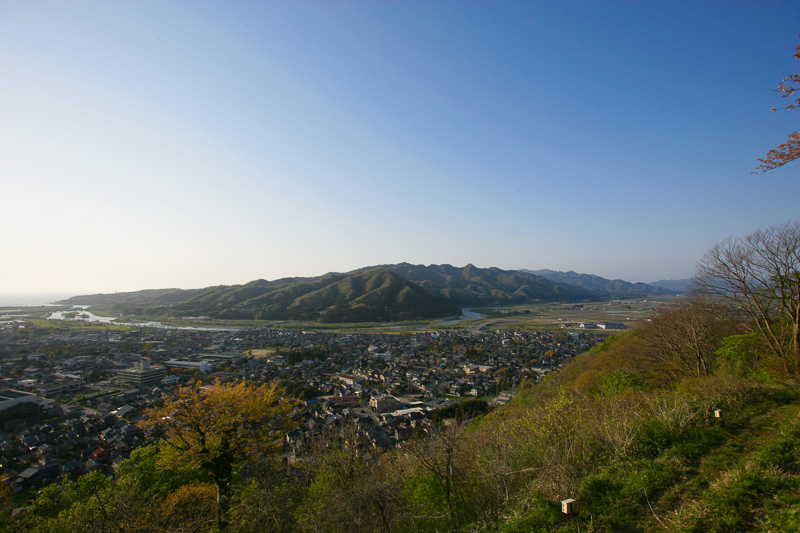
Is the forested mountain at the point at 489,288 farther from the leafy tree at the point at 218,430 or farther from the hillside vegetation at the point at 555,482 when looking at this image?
the hillside vegetation at the point at 555,482

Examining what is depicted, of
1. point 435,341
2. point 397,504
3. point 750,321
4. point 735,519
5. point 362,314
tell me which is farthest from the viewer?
point 362,314

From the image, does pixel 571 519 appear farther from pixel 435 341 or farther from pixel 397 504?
pixel 435 341

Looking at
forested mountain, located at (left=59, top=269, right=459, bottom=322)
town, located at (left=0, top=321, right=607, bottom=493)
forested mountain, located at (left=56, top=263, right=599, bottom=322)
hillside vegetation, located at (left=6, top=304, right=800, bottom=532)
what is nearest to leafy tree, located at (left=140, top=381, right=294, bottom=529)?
hillside vegetation, located at (left=6, top=304, right=800, bottom=532)

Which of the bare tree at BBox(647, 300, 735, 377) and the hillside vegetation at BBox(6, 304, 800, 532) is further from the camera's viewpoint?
the bare tree at BBox(647, 300, 735, 377)

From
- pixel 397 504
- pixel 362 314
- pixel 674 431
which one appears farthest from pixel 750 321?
pixel 362 314

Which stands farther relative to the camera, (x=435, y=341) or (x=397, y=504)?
(x=435, y=341)

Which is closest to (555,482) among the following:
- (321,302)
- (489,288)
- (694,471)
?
(694,471)

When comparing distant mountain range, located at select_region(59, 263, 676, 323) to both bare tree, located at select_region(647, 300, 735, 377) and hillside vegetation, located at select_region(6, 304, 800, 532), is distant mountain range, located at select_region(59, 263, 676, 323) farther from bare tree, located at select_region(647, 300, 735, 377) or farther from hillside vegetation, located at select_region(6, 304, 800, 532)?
hillside vegetation, located at select_region(6, 304, 800, 532)
